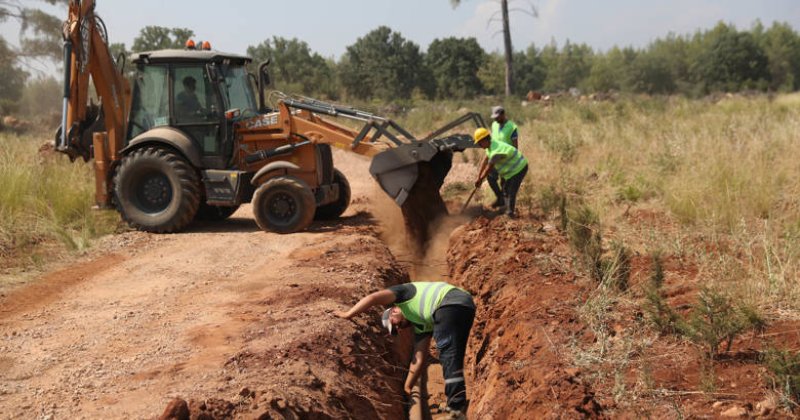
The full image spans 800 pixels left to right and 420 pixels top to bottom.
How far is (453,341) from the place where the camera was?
593cm

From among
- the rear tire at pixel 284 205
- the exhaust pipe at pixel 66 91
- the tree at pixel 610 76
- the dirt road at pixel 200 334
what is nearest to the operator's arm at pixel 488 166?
the dirt road at pixel 200 334

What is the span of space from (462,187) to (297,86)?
Answer: 2861 cm

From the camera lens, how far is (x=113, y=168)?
37.3ft

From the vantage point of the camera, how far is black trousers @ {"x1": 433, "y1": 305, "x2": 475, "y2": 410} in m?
5.89

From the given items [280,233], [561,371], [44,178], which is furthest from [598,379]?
[44,178]

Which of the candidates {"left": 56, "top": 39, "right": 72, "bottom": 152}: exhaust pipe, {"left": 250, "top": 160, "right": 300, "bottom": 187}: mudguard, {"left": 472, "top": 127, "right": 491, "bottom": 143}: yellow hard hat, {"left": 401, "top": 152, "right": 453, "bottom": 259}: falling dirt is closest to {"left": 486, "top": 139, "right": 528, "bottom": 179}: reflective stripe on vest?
{"left": 472, "top": 127, "right": 491, "bottom": 143}: yellow hard hat

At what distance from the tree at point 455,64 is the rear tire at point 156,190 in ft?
123

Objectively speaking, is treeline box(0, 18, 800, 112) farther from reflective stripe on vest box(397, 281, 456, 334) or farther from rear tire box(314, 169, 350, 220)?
reflective stripe on vest box(397, 281, 456, 334)

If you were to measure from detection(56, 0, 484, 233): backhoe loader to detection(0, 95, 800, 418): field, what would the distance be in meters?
0.48

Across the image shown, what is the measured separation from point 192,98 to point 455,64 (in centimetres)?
3988

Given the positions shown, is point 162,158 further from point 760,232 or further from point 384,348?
point 760,232

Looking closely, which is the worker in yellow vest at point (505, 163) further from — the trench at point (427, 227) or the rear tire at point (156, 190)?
the rear tire at point (156, 190)

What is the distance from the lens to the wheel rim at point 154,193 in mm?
11164

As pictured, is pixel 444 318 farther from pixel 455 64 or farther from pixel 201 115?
pixel 455 64
